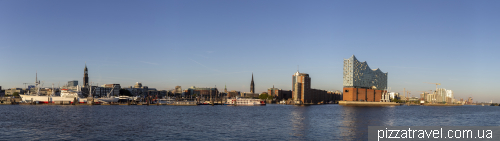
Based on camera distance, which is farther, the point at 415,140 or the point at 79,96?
the point at 79,96

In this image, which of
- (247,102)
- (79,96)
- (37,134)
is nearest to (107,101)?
(79,96)

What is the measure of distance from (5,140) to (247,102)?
143078mm

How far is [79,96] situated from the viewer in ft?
582

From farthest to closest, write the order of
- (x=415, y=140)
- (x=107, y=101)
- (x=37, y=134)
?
(x=107, y=101) → (x=37, y=134) → (x=415, y=140)

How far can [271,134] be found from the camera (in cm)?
4297

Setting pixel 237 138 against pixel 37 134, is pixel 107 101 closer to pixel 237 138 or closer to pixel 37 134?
pixel 37 134

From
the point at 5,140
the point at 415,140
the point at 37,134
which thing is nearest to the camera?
the point at 5,140

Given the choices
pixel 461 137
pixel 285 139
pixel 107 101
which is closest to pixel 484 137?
pixel 461 137

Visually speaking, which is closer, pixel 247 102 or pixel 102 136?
pixel 102 136

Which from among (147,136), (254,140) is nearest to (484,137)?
(254,140)

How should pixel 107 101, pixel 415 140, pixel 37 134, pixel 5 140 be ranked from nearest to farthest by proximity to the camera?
pixel 5 140
pixel 415 140
pixel 37 134
pixel 107 101

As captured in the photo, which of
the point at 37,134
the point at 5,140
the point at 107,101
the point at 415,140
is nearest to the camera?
the point at 5,140

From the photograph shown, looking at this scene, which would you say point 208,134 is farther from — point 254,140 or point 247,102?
point 247,102

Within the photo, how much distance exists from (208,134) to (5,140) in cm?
2042
